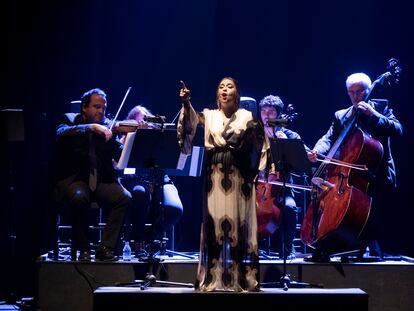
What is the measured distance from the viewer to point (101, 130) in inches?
234

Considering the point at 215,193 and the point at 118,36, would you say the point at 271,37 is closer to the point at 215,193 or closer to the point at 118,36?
the point at 118,36

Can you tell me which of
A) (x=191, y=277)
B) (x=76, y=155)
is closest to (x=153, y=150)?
(x=76, y=155)

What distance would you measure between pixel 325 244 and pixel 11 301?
295 cm

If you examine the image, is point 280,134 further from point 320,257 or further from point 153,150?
point 153,150

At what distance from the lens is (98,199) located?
614cm

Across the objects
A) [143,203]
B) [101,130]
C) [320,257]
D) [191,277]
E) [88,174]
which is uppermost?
[101,130]

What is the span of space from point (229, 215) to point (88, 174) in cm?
166

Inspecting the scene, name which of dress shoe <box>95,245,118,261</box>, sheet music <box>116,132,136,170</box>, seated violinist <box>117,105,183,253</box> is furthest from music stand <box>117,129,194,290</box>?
seated violinist <box>117,105,183,253</box>

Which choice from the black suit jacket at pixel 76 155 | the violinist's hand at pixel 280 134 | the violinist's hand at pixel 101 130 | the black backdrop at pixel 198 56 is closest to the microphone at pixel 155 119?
the violinist's hand at pixel 101 130

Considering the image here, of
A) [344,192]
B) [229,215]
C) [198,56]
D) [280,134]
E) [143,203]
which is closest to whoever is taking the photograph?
[229,215]

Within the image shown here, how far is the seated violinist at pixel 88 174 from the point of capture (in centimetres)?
606

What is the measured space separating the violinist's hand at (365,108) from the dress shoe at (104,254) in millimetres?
2552

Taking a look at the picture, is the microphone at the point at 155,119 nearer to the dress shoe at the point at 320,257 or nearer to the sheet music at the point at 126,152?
the sheet music at the point at 126,152

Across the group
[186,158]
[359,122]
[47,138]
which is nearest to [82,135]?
[47,138]
